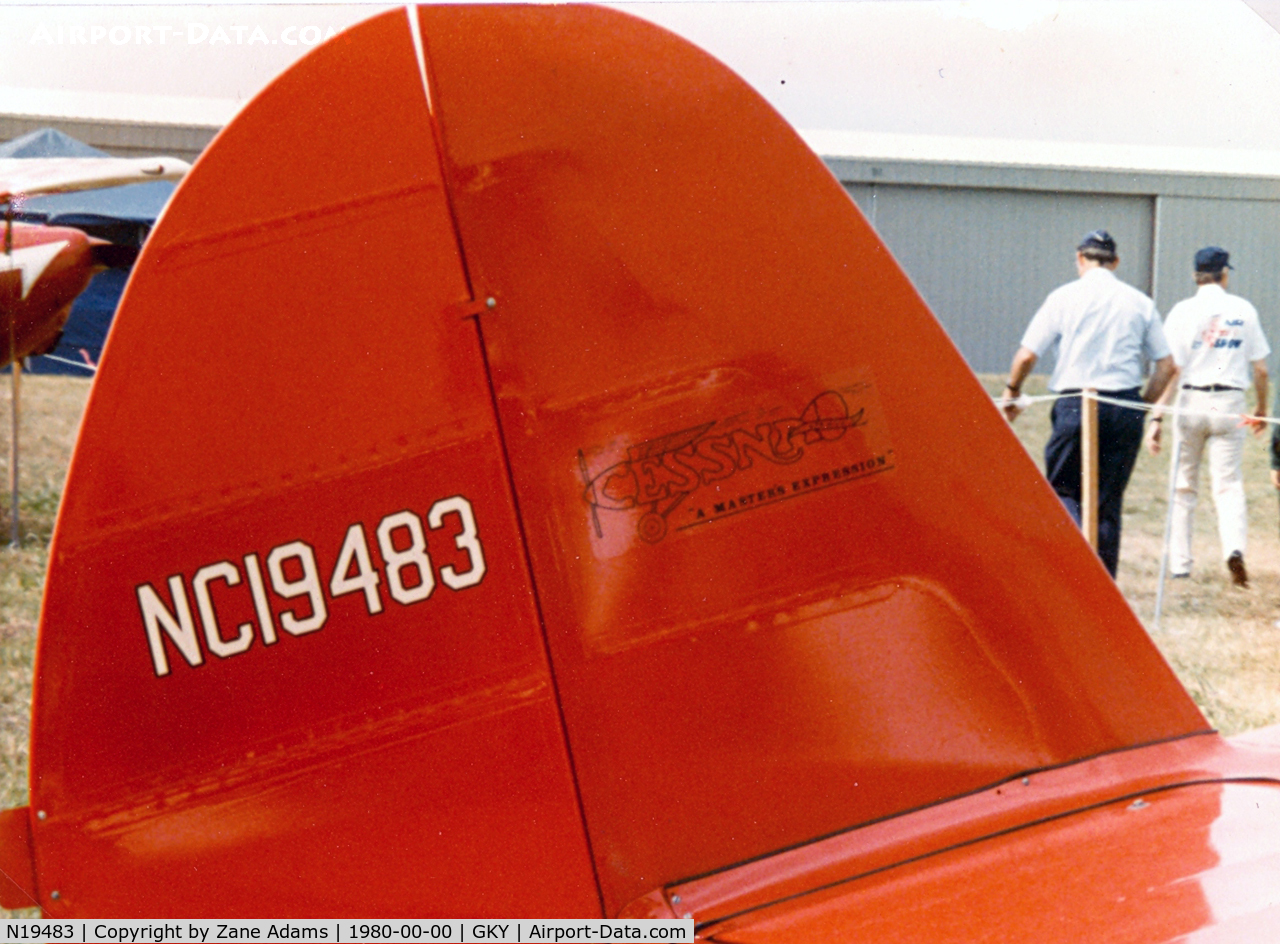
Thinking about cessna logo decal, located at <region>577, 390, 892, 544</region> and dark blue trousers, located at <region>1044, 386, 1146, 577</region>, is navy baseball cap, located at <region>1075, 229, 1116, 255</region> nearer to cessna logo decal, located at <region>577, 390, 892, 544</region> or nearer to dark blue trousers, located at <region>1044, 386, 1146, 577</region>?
dark blue trousers, located at <region>1044, 386, 1146, 577</region>

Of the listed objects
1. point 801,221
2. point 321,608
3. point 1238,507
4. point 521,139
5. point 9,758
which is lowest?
point 1238,507

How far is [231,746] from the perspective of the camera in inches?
43.8

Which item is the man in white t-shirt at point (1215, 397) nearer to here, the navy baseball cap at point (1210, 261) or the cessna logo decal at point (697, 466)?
the navy baseball cap at point (1210, 261)

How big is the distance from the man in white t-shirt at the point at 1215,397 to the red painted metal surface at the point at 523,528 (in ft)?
12.2

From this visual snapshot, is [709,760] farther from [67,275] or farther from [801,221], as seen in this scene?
[67,275]

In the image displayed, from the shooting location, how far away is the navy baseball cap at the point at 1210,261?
13.6 feet

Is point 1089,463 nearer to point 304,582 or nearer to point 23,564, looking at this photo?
point 304,582

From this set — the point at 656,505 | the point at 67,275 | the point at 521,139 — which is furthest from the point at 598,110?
the point at 67,275

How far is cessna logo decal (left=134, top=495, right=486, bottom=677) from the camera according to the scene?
3.55 feet

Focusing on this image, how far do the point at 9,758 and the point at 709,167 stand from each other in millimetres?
3572

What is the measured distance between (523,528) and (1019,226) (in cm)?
237

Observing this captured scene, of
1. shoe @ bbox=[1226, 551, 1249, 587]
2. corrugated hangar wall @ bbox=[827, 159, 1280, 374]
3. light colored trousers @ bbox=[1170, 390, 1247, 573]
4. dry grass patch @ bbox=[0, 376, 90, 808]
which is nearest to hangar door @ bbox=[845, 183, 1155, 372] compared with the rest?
corrugated hangar wall @ bbox=[827, 159, 1280, 374]

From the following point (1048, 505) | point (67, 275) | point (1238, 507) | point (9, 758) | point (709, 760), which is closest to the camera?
point (709, 760)
